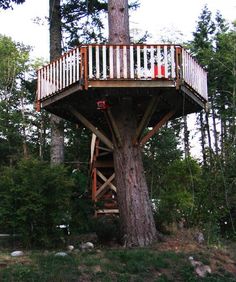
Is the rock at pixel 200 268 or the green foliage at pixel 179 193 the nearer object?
the rock at pixel 200 268

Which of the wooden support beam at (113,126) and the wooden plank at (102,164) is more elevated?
the wooden support beam at (113,126)

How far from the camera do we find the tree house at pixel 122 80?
11336mm

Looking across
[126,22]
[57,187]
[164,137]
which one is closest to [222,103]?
[164,137]

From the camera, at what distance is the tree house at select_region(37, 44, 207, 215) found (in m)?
11.3

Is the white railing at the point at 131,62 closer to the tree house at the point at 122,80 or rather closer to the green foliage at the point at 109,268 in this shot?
the tree house at the point at 122,80

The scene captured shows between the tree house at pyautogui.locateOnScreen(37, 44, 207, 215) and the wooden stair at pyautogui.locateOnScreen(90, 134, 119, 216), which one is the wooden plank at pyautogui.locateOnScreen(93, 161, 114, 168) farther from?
the tree house at pyautogui.locateOnScreen(37, 44, 207, 215)

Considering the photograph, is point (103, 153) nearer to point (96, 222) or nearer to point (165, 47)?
point (96, 222)

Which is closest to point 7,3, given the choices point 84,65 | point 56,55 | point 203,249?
point 56,55

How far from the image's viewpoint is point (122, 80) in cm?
1129

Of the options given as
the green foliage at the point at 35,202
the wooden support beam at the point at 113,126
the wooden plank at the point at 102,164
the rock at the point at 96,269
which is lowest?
the rock at the point at 96,269

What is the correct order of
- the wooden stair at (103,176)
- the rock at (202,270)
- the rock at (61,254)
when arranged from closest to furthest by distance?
the rock at (61,254)
the rock at (202,270)
the wooden stair at (103,176)

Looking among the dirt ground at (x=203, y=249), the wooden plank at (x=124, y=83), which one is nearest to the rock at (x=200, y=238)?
the dirt ground at (x=203, y=249)

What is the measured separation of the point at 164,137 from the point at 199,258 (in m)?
16.1

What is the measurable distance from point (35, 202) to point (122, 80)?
3477 mm
